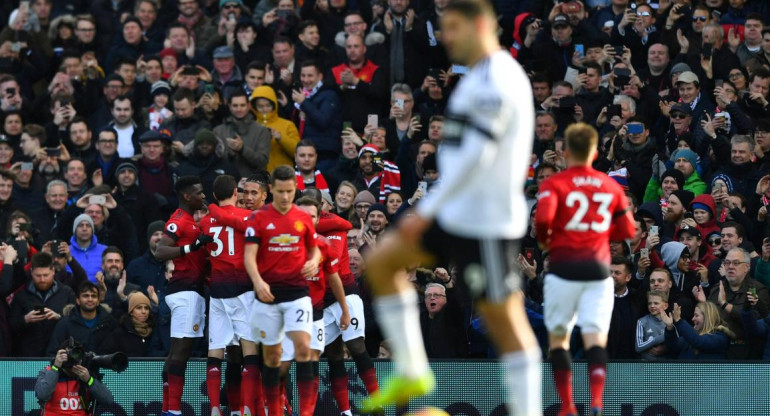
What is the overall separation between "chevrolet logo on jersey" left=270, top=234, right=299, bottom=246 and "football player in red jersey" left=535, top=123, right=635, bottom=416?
2925mm

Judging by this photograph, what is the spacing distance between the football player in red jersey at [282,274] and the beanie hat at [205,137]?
582 centimetres

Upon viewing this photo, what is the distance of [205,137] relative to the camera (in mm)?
18375

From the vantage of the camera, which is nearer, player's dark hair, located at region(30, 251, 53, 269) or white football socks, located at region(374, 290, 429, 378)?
white football socks, located at region(374, 290, 429, 378)

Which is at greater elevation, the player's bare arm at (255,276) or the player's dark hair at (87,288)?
the player's dark hair at (87,288)

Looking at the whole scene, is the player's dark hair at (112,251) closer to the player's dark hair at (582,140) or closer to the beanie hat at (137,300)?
the beanie hat at (137,300)

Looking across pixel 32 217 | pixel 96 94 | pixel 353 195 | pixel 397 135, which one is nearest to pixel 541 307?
pixel 353 195

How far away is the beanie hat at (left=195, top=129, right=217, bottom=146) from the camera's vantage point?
60.3ft

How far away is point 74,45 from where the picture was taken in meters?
22.5

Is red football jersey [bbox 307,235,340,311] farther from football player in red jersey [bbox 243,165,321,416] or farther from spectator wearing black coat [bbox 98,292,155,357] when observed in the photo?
spectator wearing black coat [bbox 98,292,155,357]

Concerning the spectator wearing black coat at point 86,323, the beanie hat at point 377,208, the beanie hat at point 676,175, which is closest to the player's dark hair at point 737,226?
the beanie hat at point 676,175

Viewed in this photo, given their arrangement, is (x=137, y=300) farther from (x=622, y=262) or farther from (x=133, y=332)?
(x=622, y=262)

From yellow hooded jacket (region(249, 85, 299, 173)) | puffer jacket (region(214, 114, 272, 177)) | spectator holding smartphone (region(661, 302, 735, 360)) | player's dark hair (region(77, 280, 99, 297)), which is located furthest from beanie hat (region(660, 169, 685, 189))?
player's dark hair (region(77, 280, 99, 297))

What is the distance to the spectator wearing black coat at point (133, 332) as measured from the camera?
1608 cm

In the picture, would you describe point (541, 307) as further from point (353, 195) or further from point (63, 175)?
point (63, 175)
